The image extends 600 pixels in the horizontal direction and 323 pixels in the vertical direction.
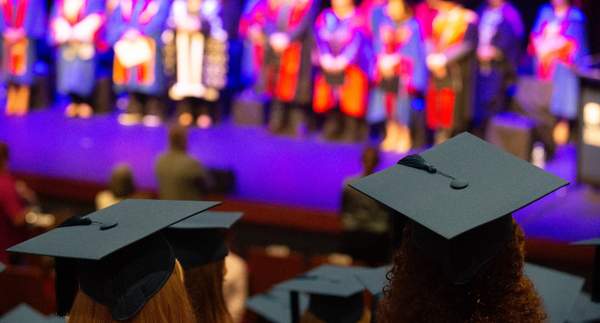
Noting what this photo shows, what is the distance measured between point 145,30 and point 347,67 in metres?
1.98

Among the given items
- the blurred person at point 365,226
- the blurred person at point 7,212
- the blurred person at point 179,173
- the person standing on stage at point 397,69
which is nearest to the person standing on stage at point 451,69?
the person standing on stage at point 397,69

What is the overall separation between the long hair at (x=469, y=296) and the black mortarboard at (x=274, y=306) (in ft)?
4.23

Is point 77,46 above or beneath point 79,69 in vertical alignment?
above

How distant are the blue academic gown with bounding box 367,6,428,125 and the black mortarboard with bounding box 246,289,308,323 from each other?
3340 millimetres

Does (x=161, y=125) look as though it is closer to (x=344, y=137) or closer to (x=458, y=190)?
(x=344, y=137)

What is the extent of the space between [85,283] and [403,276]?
29.9 inches

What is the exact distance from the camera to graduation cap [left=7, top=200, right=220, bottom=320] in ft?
6.60

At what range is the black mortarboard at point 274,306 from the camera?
10.7ft

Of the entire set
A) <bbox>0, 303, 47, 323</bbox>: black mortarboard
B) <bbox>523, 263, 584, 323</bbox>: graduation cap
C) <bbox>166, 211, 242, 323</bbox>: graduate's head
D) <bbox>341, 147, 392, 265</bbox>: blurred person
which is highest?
<bbox>166, 211, 242, 323</bbox>: graduate's head

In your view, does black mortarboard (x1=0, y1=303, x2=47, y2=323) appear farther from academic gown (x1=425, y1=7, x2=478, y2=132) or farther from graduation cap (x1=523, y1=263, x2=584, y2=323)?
academic gown (x1=425, y1=7, x2=478, y2=132)

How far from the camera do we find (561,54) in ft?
19.7

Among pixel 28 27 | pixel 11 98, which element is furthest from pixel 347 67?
pixel 11 98

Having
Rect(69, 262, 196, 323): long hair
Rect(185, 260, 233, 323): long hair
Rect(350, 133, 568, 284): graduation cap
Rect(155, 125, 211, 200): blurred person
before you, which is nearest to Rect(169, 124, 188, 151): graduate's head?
Rect(155, 125, 211, 200): blurred person

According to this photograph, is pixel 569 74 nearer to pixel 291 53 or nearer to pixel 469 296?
pixel 291 53
